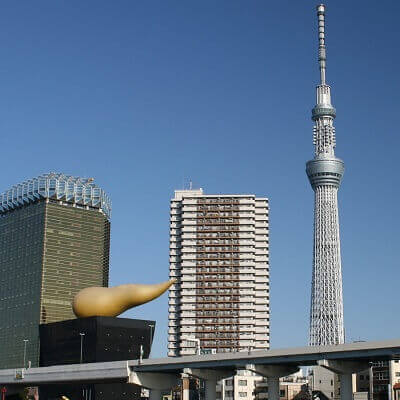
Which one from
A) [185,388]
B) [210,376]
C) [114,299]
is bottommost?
[210,376]

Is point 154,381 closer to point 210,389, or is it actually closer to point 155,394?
point 155,394

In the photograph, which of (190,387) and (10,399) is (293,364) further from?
(190,387)

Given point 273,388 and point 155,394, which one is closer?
point 273,388

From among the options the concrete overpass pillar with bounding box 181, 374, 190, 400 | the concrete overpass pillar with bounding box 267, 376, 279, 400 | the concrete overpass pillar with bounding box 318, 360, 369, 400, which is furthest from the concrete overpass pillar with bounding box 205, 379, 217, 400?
the concrete overpass pillar with bounding box 181, 374, 190, 400

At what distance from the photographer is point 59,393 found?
12344 cm

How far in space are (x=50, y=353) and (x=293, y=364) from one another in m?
43.0

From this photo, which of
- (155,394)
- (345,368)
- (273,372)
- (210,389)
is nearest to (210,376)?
(210,389)

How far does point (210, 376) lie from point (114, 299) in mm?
18726

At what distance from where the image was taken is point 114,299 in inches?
4587

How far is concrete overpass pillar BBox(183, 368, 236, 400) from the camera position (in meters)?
104

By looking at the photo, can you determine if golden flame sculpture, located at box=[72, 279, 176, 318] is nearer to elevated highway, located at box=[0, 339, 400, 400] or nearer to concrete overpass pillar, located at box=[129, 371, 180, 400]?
elevated highway, located at box=[0, 339, 400, 400]

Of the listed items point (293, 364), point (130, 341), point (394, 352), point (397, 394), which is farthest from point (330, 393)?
point (394, 352)

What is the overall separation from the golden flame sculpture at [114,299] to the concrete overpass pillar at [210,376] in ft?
53.1

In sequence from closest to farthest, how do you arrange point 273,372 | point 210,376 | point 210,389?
point 273,372 < point 210,389 < point 210,376
